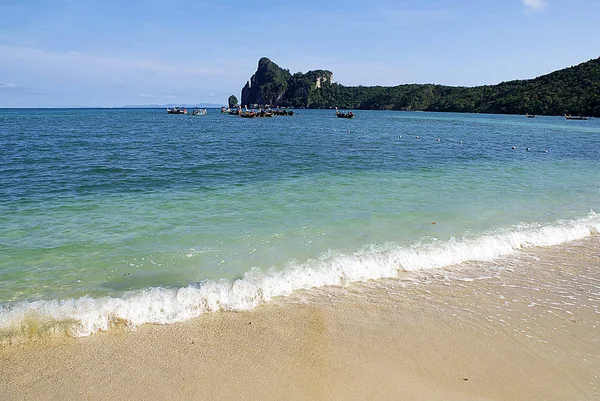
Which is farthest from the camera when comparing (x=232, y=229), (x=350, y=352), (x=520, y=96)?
(x=520, y=96)

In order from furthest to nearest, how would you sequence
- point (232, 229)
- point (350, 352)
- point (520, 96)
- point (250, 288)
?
1. point (520, 96)
2. point (232, 229)
3. point (250, 288)
4. point (350, 352)

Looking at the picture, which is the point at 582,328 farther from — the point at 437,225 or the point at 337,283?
the point at 437,225

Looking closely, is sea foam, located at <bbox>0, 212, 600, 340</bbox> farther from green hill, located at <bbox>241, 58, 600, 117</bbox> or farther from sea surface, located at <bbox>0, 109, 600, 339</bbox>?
green hill, located at <bbox>241, 58, 600, 117</bbox>

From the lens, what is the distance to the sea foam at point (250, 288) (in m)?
5.52

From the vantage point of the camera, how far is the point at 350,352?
4930mm

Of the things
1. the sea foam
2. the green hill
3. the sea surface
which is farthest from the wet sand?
the green hill

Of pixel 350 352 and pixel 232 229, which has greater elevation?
pixel 232 229

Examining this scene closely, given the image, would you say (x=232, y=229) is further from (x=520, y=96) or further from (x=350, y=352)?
(x=520, y=96)

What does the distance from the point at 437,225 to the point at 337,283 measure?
4426 millimetres

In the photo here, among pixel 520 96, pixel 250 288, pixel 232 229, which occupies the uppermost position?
pixel 520 96

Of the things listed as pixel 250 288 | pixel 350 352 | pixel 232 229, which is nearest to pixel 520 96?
pixel 232 229

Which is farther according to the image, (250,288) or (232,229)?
(232,229)

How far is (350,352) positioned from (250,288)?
2163 mm

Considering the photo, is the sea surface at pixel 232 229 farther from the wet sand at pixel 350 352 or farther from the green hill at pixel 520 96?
the green hill at pixel 520 96
